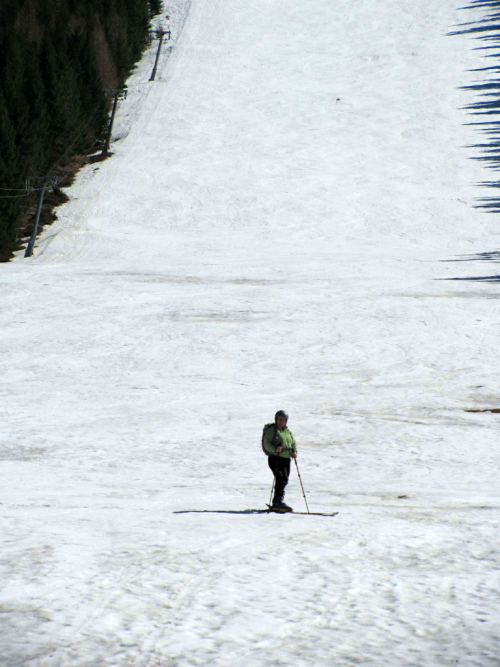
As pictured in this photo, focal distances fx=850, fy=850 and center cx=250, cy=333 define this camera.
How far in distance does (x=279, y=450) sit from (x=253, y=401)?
596 centimetres

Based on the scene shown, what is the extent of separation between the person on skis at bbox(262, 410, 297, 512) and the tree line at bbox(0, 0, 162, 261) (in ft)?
80.2

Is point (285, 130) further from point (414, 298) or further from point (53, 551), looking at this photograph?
point (53, 551)

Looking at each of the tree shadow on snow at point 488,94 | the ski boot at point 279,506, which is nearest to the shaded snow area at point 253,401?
the ski boot at point 279,506

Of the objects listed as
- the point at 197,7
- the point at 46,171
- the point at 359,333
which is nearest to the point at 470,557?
the point at 359,333

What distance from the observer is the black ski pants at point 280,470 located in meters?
9.74

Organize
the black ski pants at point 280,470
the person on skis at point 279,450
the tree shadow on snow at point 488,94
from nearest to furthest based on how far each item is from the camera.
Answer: the person on skis at point 279,450 < the black ski pants at point 280,470 < the tree shadow on snow at point 488,94

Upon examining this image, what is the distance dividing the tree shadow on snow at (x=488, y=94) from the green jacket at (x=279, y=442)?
28.1m

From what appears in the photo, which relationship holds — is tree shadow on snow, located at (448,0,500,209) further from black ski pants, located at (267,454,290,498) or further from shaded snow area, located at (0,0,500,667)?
black ski pants, located at (267,454,290,498)

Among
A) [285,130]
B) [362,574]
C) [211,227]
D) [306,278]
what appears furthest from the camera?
[285,130]

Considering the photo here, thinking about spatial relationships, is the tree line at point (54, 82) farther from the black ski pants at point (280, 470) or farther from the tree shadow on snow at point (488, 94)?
the black ski pants at point (280, 470)

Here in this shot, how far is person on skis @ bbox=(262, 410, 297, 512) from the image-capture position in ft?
31.5

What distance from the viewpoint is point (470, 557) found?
8039 mm

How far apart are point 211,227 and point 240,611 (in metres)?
28.8

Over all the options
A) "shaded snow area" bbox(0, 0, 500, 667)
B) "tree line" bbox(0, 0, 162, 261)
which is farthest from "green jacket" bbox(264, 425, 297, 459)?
"tree line" bbox(0, 0, 162, 261)
